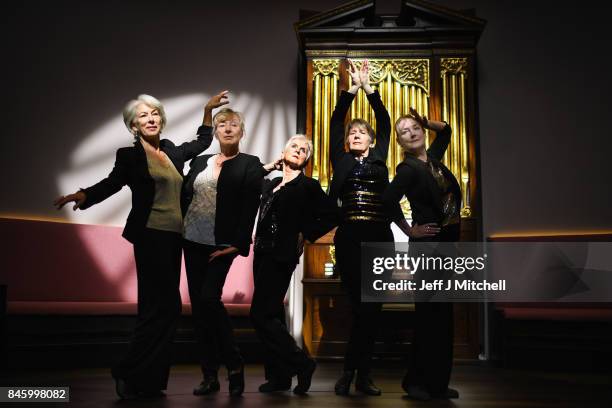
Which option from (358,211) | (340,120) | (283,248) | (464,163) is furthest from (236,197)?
(464,163)

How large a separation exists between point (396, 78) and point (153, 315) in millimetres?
3308

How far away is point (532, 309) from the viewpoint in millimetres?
4645

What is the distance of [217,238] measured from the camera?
2.90m

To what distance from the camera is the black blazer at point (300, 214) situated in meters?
3.02

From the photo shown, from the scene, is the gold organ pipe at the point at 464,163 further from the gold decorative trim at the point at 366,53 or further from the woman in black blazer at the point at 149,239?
the woman in black blazer at the point at 149,239

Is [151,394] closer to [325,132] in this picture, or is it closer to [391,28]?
[325,132]

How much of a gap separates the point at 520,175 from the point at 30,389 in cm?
421

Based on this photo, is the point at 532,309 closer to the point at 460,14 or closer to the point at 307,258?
the point at 307,258

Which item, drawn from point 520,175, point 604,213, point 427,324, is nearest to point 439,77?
point 520,175

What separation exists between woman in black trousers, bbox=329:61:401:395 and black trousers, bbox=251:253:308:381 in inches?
10.3

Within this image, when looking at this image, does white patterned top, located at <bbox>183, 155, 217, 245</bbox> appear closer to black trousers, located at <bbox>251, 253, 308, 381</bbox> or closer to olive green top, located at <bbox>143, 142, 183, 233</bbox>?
olive green top, located at <bbox>143, 142, 183, 233</bbox>

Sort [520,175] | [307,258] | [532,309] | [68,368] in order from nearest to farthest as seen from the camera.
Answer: [68,368] < [532,309] < [307,258] < [520,175]

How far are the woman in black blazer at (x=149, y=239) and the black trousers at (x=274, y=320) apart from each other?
1.28 ft

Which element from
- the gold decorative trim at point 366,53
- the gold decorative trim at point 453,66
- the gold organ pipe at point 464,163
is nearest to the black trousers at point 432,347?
the gold organ pipe at point 464,163
